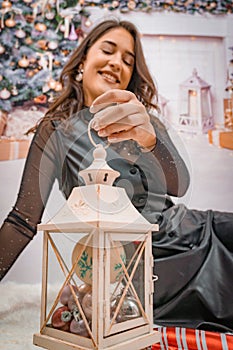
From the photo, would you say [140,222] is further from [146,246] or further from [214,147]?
[214,147]

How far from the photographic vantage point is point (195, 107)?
175cm

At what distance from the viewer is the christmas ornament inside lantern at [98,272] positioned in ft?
1.82

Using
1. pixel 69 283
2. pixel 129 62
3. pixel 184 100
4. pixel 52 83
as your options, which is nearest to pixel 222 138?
pixel 184 100

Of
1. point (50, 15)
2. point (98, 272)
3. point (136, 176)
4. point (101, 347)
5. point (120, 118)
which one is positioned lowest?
point (101, 347)

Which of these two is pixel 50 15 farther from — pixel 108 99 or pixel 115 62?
pixel 108 99

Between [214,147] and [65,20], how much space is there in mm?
869

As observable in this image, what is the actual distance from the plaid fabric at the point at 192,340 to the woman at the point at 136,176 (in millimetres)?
56

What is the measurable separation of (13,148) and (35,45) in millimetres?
464

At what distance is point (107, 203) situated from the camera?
58cm

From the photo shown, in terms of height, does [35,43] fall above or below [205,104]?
above

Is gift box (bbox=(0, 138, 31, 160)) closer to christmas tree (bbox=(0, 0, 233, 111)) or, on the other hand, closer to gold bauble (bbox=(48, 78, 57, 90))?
christmas tree (bbox=(0, 0, 233, 111))

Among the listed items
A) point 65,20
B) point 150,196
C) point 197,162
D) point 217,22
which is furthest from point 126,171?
point 217,22

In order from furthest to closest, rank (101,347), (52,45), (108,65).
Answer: (52,45)
(108,65)
(101,347)

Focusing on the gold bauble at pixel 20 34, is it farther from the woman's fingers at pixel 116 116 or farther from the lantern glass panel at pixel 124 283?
the lantern glass panel at pixel 124 283
